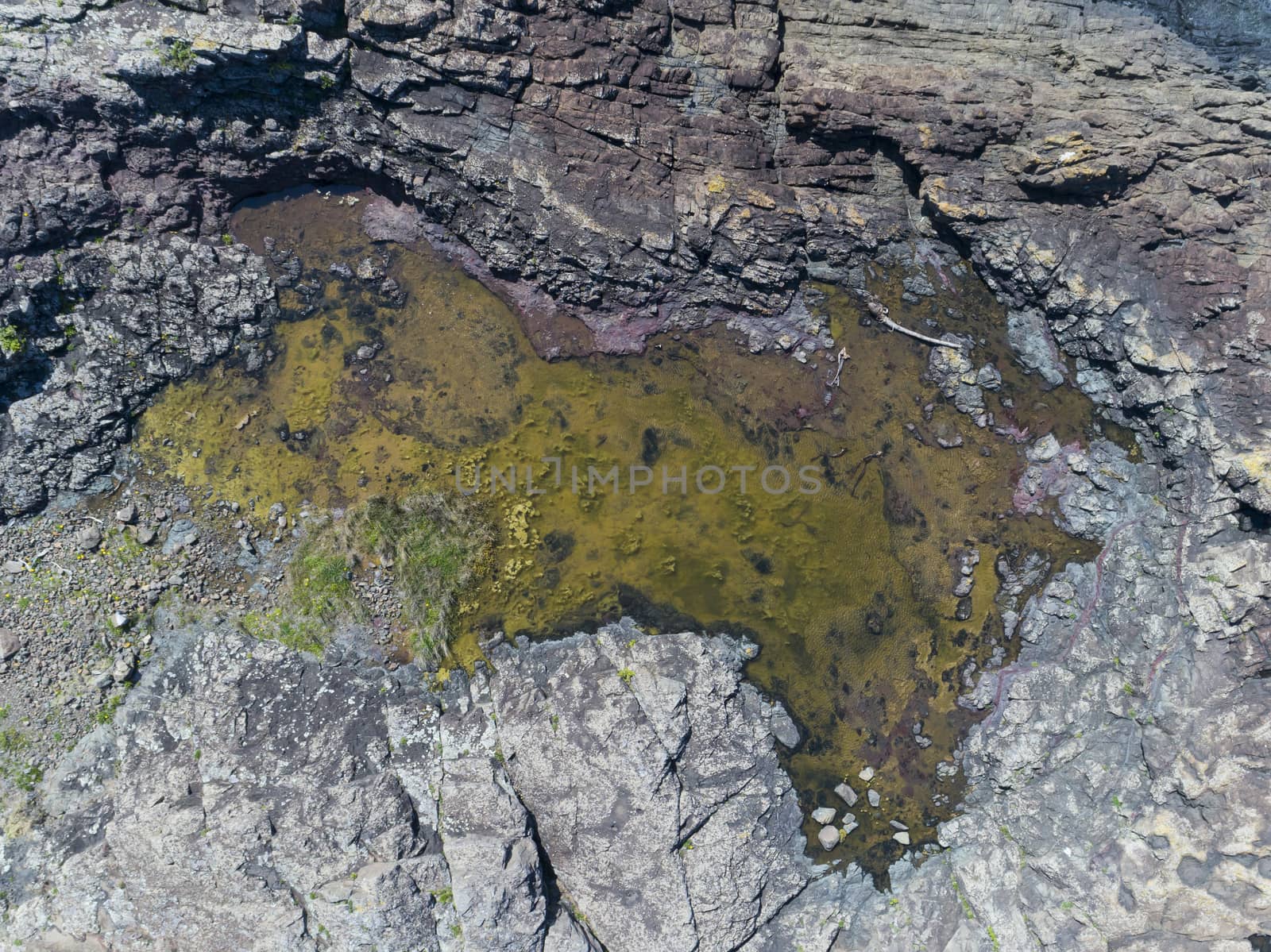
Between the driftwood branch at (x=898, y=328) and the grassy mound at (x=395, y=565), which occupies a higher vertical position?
the driftwood branch at (x=898, y=328)

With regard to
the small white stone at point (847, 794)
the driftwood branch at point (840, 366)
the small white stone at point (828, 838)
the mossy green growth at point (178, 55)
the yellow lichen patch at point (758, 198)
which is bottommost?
the small white stone at point (828, 838)

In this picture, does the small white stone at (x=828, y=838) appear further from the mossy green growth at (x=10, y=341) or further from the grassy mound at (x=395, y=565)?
the mossy green growth at (x=10, y=341)

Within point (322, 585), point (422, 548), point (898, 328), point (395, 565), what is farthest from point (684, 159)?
point (322, 585)

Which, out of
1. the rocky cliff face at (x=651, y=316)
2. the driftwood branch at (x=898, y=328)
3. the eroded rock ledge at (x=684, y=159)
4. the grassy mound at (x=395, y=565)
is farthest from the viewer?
the driftwood branch at (x=898, y=328)

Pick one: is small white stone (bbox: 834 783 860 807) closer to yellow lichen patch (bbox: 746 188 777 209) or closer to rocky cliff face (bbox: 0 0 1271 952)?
rocky cliff face (bbox: 0 0 1271 952)

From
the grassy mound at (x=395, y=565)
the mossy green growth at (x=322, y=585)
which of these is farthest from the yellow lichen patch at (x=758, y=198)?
the mossy green growth at (x=322, y=585)

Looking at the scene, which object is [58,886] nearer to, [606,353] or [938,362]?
[606,353]

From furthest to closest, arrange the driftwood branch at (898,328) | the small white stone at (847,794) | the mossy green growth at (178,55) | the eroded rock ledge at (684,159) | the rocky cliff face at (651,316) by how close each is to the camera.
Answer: the small white stone at (847,794), the driftwood branch at (898,328), the rocky cliff face at (651,316), the eroded rock ledge at (684,159), the mossy green growth at (178,55)
